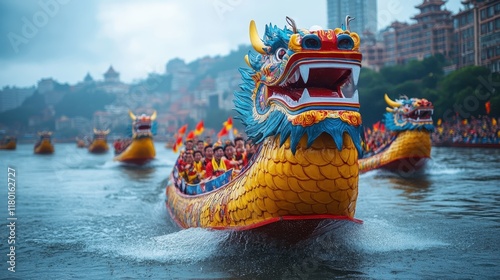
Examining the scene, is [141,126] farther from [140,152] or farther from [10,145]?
[10,145]

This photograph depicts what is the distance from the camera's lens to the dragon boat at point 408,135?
609 inches

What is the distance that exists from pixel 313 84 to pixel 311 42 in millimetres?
464

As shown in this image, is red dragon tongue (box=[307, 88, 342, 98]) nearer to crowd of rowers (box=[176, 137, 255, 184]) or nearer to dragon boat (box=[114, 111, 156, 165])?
crowd of rowers (box=[176, 137, 255, 184])

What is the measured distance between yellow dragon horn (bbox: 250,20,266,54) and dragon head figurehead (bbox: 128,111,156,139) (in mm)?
17964

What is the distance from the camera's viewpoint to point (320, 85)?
555 centimetres

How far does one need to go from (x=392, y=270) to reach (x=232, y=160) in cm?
385

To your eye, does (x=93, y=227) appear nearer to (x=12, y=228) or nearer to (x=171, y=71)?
(x=12, y=228)

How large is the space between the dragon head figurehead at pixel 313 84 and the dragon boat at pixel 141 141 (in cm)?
1874

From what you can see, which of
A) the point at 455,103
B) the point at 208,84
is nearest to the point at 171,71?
the point at 208,84

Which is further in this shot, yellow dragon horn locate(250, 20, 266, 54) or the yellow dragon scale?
the yellow dragon scale

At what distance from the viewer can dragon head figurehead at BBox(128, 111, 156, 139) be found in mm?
23931

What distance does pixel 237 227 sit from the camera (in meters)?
6.13

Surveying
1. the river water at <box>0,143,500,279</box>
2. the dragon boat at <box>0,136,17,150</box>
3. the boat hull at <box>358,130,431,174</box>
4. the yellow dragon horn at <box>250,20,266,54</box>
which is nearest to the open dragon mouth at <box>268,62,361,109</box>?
the yellow dragon horn at <box>250,20,266,54</box>

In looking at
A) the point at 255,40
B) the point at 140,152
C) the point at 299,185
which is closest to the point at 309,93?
the point at 299,185
